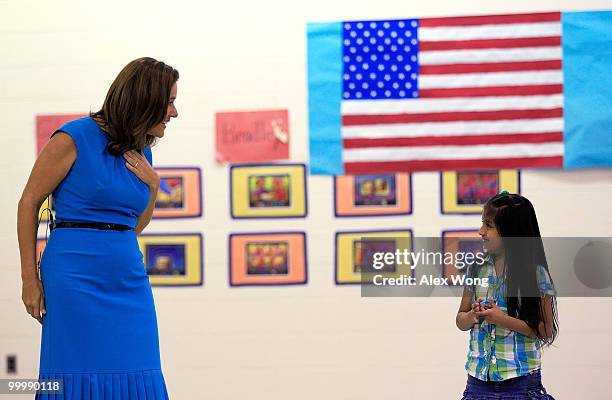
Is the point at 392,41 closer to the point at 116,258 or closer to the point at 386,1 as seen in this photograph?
the point at 386,1

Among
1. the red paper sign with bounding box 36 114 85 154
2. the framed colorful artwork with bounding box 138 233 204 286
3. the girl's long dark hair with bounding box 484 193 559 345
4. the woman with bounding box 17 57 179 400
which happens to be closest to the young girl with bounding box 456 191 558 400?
the girl's long dark hair with bounding box 484 193 559 345

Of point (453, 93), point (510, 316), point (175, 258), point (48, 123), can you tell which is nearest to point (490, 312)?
point (510, 316)

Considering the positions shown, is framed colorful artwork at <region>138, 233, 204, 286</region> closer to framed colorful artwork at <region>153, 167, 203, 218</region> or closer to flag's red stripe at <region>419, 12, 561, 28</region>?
framed colorful artwork at <region>153, 167, 203, 218</region>

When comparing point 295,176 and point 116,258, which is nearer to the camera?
point 116,258

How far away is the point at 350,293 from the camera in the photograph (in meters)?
4.50

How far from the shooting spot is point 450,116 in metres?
4.44

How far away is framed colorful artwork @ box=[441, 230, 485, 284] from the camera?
447 centimetres

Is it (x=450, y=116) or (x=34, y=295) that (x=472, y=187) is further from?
(x=34, y=295)

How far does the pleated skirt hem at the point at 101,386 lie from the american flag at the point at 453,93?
2.02 metres

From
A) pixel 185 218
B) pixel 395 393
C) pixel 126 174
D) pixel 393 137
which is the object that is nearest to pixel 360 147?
pixel 393 137

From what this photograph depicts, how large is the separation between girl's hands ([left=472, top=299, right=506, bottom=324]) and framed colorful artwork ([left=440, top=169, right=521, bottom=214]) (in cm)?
129

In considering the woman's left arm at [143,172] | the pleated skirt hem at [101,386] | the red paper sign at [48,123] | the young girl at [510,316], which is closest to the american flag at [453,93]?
the young girl at [510,316]

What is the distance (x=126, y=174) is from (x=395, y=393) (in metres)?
2.26

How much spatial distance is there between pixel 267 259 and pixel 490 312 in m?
1.62
